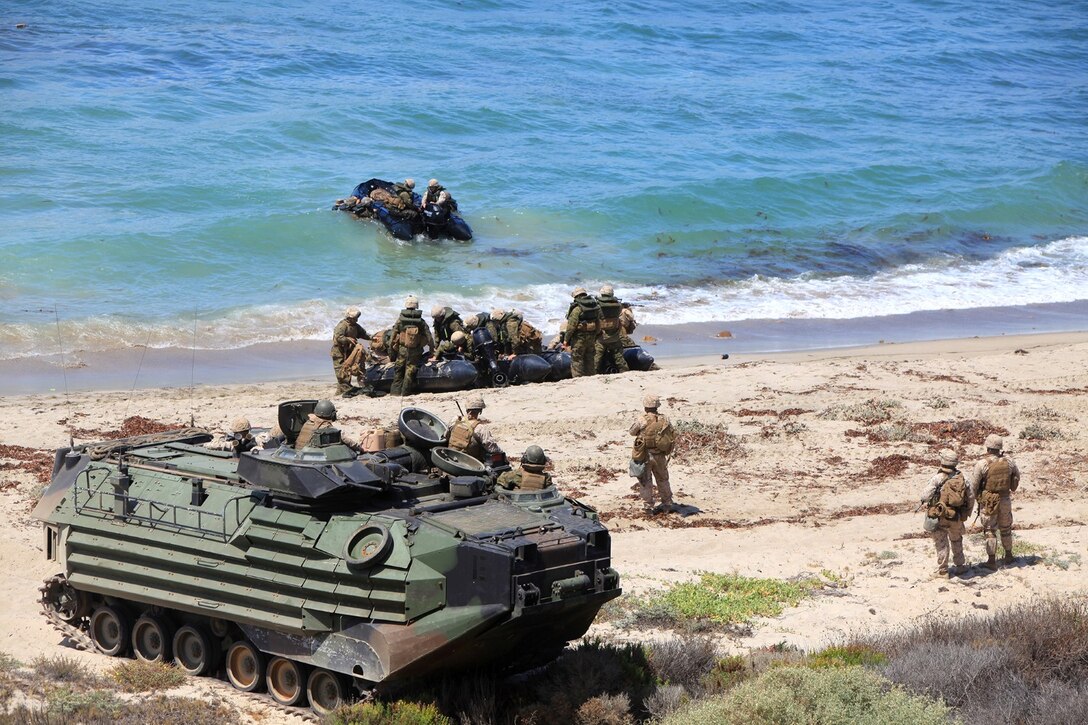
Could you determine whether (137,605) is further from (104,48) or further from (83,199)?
(104,48)

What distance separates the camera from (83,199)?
34.1 metres

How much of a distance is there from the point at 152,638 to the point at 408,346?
9.39m

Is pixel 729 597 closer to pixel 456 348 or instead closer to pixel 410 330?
pixel 410 330

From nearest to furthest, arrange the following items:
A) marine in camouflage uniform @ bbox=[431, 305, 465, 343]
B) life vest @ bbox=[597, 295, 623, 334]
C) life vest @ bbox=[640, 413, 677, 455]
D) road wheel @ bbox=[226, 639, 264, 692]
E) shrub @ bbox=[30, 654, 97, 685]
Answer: shrub @ bbox=[30, 654, 97, 685]
road wheel @ bbox=[226, 639, 264, 692]
life vest @ bbox=[640, 413, 677, 455]
marine in camouflage uniform @ bbox=[431, 305, 465, 343]
life vest @ bbox=[597, 295, 623, 334]

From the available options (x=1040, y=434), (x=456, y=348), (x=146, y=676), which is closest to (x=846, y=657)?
(x=146, y=676)

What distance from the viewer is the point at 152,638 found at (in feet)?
41.8

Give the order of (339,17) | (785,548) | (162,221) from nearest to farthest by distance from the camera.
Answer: (785,548) < (162,221) < (339,17)

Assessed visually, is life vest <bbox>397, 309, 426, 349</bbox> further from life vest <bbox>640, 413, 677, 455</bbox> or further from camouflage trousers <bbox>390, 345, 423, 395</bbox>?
life vest <bbox>640, 413, 677, 455</bbox>

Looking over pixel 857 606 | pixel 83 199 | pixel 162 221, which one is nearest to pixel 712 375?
pixel 857 606

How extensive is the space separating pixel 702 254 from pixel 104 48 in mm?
22954

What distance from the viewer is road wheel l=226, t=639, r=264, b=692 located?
11.9 meters

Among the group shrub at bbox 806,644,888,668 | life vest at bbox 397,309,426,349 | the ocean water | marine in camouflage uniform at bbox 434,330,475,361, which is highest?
the ocean water

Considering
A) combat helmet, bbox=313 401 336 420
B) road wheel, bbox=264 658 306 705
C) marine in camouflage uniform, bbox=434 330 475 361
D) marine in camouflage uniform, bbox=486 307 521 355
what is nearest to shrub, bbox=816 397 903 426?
marine in camouflage uniform, bbox=486 307 521 355

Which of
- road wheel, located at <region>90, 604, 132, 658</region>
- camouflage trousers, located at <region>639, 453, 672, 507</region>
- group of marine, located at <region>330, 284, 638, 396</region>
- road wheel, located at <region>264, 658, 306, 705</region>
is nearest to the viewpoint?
road wheel, located at <region>264, 658, 306, 705</region>
